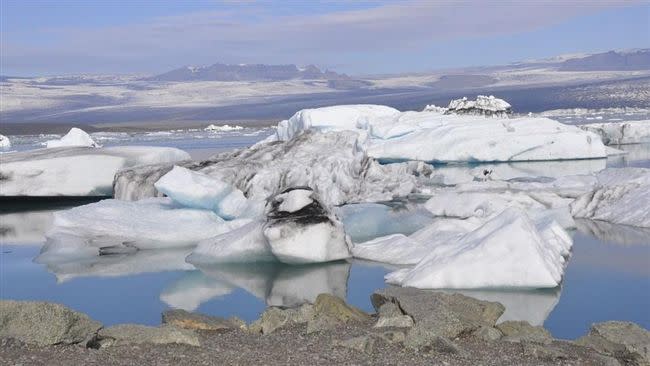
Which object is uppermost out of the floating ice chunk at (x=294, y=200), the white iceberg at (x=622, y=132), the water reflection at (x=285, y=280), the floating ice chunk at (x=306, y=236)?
the floating ice chunk at (x=294, y=200)

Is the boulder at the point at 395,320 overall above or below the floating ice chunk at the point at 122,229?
above

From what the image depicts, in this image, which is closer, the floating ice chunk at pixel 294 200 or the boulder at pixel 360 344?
the boulder at pixel 360 344

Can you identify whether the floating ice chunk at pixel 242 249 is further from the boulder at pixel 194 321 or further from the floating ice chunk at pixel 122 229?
the boulder at pixel 194 321

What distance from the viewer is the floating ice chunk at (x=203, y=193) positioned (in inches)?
372

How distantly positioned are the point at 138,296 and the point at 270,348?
2.44m

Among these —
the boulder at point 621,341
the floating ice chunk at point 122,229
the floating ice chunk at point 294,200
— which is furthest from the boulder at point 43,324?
the floating ice chunk at point 122,229

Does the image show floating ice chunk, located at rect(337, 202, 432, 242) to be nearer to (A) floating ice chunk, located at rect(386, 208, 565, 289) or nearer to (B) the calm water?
(B) the calm water

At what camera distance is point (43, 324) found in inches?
191

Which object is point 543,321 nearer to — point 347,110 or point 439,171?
point 439,171

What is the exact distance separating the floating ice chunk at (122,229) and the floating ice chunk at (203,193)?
9.4 inches

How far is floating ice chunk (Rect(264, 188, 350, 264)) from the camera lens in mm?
7688

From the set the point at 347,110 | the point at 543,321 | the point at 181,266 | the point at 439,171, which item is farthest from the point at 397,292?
the point at 347,110

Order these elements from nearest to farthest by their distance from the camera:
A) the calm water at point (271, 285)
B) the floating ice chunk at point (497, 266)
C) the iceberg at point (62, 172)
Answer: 1. the calm water at point (271, 285)
2. the floating ice chunk at point (497, 266)
3. the iceberg at point (62, 172)

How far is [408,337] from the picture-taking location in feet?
15.1
